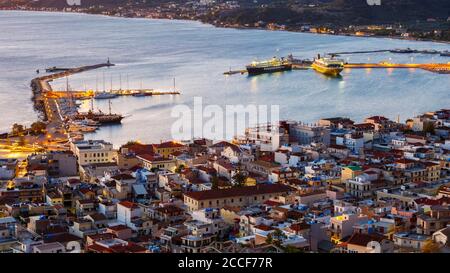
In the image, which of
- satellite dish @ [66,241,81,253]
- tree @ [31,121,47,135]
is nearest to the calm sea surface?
tree @ [31,121,47,135]

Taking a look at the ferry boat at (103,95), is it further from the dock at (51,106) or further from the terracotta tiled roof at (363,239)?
the terracotta tiled roof at (363,239)

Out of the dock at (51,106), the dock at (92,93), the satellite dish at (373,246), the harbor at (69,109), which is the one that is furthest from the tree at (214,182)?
the dock at (92,93)

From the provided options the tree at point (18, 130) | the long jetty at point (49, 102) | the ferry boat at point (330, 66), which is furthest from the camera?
the ferry boat at point (330, 66)

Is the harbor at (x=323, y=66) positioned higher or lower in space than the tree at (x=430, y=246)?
lower

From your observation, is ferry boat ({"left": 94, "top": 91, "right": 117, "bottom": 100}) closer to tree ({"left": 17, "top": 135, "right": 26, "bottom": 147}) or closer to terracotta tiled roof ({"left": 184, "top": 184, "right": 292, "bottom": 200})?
tree ({"left": 17, "top": 135, "right": 26, "bottom": 147})

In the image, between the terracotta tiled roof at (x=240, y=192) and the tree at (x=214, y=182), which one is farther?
the tree at (x=214, y=182)

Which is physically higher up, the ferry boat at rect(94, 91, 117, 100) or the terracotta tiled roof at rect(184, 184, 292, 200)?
the terracotta tiled roof at rect(184, 184, 292, 200)

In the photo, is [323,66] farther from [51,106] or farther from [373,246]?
[373,246]
